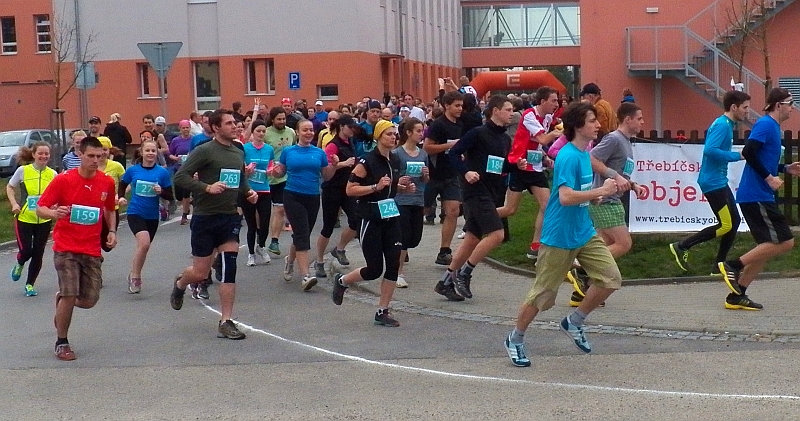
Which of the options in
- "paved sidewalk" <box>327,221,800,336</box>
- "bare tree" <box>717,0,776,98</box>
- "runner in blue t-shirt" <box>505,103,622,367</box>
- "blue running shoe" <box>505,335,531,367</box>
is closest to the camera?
"runner in blue t-shirt" <box>505,103,622,367</box>

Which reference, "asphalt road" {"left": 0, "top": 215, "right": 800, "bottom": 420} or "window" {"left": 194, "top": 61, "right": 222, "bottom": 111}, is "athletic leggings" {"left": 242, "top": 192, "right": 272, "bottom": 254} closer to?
"asphalt road" {"left": 0, "top": 215, "right": 800, "bottom": 420}

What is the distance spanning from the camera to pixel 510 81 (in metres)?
46.8

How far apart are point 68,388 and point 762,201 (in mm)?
5826

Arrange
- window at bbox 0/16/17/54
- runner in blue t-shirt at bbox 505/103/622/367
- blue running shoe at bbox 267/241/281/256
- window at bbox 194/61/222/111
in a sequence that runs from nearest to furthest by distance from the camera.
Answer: runner in blue t-shirt at bbox 505/103/622/367, blue running shoe at bbox 267/241/281/256, window at bbox 194/61/222/111, window at bbox 0/16/17/54

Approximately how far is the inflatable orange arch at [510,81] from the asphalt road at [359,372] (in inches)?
1395

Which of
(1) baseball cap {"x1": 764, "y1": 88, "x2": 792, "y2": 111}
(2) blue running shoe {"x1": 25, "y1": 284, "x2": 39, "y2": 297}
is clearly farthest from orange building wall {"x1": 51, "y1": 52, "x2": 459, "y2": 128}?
(1) baseball cap {"x1": 764, "y1": 88, "x2": 792, "y2": 111}

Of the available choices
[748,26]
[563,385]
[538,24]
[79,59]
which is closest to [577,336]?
[563,385]

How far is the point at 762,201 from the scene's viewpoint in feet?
33.0

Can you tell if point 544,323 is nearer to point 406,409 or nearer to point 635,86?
point 406,409

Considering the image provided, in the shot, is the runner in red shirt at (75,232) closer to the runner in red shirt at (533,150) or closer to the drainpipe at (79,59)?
the runner in red shirt at (533,150)

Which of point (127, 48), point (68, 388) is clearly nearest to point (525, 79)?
point (127, 48)

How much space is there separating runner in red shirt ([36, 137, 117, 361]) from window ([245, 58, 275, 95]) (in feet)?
112

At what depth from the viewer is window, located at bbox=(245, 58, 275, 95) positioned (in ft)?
142

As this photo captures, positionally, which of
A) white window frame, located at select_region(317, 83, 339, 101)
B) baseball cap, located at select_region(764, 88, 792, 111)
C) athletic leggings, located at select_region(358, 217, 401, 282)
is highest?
white window frame, located at select_region(317, 83, 339, 101)
